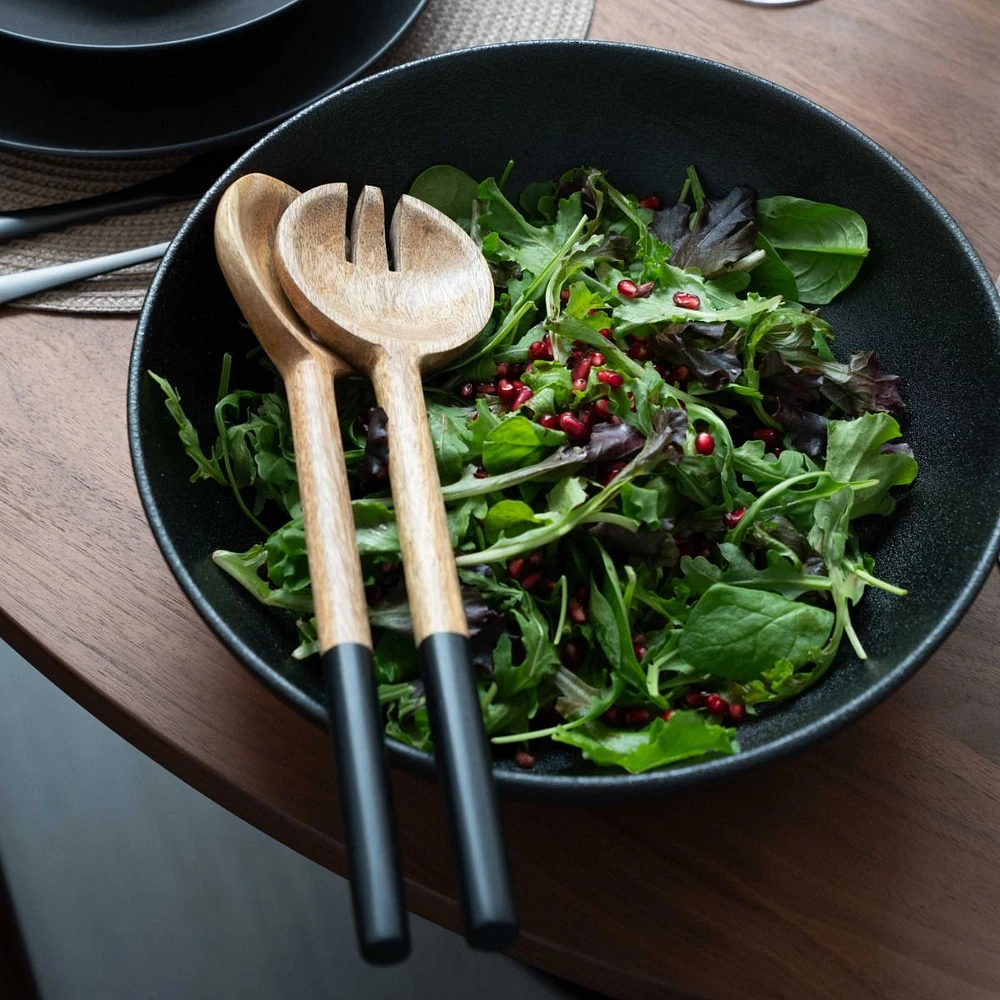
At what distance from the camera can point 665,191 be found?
1252 mm

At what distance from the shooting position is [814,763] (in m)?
1.01

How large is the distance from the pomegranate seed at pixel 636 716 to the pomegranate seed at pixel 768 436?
1.05ft

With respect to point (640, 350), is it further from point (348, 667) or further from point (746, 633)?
point (348, 667)

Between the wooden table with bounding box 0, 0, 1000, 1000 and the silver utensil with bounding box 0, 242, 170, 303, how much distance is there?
7cm

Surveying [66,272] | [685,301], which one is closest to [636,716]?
[685,301]

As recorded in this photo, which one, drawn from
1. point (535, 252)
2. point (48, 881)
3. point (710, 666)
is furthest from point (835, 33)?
point (48, 881)

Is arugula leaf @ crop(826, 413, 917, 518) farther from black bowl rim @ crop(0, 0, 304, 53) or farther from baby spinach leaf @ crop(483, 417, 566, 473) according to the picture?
black bowl rim @ crop(0, 0, 304, 53)

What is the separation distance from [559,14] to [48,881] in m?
1.60

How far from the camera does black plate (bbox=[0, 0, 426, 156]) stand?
1.25 m

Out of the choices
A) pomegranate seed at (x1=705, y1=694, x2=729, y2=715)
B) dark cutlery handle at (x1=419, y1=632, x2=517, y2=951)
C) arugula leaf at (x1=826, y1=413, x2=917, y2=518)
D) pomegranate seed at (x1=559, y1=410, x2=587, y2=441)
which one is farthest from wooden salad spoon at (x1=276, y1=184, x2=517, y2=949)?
arugula leaf at (x1=826, y1=413, x2=917, y2=518)

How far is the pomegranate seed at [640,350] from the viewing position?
3.55 ft

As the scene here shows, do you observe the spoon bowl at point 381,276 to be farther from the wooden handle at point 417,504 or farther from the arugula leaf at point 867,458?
the arugula leaf at point 867,458

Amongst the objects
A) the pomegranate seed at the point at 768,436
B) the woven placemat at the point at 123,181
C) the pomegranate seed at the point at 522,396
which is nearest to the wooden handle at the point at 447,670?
the pomegranate seed at the point at 522,396

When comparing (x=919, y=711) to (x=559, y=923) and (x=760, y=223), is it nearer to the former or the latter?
(x=559, y=923)
